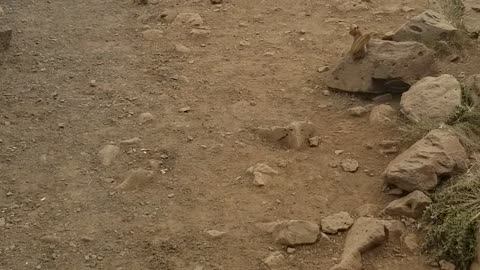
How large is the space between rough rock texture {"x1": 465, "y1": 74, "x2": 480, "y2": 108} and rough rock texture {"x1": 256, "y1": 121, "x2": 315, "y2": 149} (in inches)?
32.5

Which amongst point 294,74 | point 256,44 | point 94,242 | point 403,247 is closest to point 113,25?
point 256,44

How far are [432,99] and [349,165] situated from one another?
1.85 ft

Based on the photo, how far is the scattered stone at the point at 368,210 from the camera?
122 inches

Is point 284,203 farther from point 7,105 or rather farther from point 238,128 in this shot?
point 7,105

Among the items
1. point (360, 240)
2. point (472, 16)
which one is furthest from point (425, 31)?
point (360, 240)

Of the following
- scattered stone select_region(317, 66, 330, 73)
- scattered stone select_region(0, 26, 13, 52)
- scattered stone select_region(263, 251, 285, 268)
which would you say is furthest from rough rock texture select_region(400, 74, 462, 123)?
scattered stone select_region(0, 26, 13, 52)

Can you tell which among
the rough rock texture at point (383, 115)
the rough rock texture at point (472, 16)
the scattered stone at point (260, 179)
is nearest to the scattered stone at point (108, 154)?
the scattered stone at point (260, 179)

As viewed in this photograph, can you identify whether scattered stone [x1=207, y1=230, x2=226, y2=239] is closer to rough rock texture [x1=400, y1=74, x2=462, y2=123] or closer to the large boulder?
rough rock texture [x1=400, y1=74, x2=462, y2=123]

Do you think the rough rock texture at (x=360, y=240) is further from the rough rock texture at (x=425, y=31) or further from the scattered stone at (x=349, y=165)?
the rough rock texture at (x=425, y=31)

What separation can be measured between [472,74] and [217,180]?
1688 millimetres

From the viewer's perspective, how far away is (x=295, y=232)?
2.97 m

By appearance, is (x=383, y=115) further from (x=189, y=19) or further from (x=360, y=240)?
(x=189, y=19)

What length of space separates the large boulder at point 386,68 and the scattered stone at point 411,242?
121 cm

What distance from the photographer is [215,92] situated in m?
4.16
